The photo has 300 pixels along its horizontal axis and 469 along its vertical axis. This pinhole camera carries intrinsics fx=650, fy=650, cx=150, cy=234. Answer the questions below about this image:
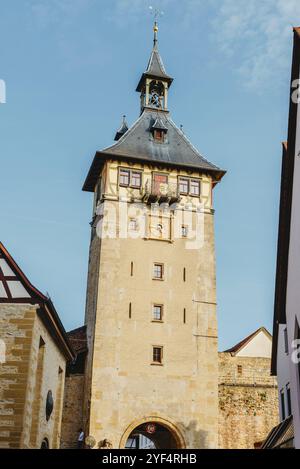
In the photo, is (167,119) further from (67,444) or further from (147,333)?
(67,444)

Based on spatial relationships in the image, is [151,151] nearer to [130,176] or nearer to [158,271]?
[130,176]

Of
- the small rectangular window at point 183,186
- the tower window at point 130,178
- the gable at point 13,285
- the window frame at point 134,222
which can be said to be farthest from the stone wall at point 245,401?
the gable at point 13,285

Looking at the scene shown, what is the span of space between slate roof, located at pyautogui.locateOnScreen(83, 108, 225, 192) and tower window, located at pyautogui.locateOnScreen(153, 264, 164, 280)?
6.47 metres

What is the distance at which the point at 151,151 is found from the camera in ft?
131

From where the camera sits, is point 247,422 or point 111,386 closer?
point 111,386

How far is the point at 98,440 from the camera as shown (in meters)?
32.8

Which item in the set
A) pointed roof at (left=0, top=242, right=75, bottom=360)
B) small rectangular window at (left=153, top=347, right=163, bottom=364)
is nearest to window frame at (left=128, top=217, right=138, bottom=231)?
small rectangular window at (left=153, top=347, right=163, bottom=364)

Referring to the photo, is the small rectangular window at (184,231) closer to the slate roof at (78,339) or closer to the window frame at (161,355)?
the window frame at (161,355)

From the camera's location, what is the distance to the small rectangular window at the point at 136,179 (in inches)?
1512

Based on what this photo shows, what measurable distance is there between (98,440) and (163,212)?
13285 mm

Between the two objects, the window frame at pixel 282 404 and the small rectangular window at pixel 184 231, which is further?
the small rectangular window at pixel 184 231

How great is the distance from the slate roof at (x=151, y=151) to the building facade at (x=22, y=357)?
793 inches
